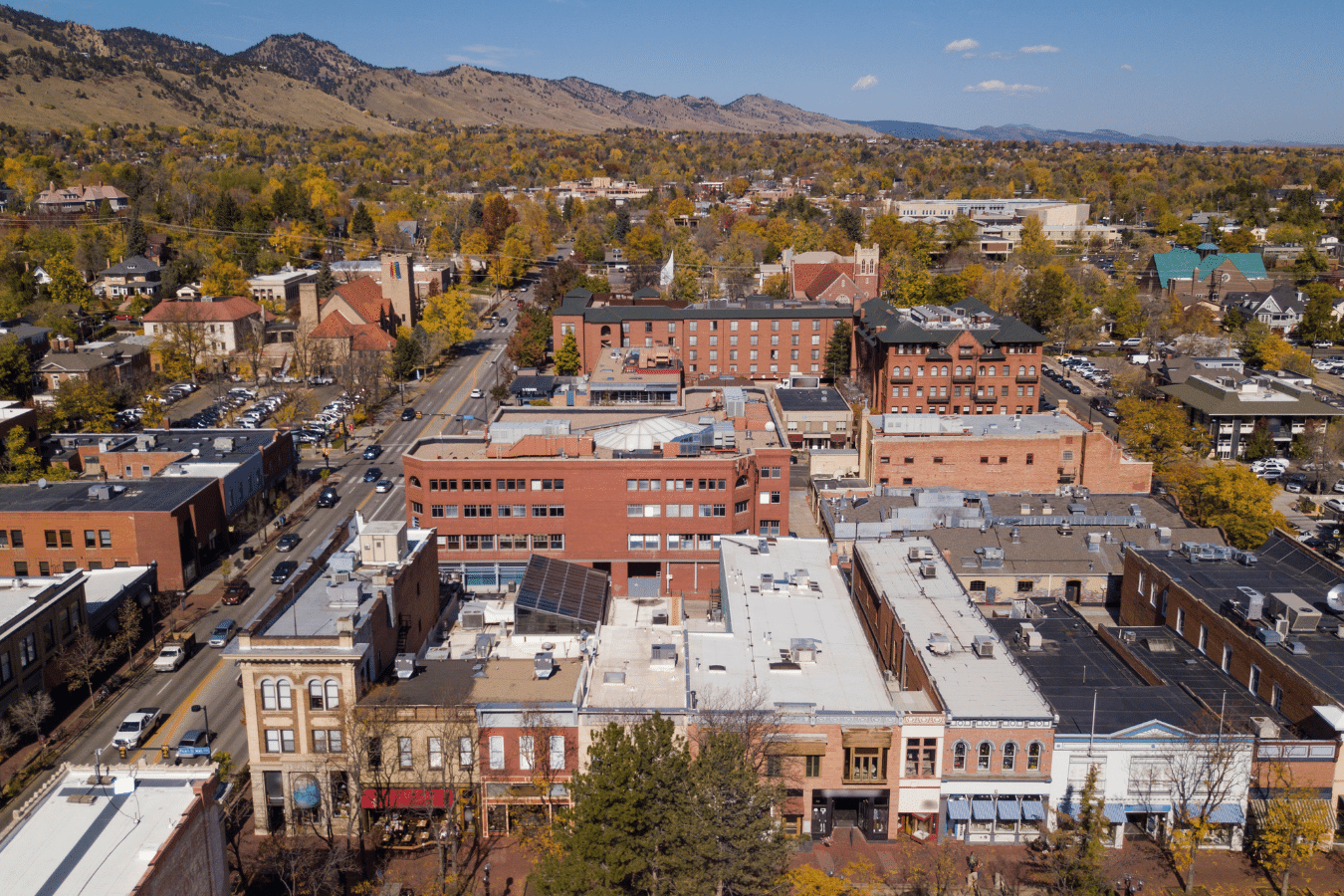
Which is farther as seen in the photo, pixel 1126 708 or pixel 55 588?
pixel 55 588

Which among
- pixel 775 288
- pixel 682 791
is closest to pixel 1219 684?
pixel 682 791

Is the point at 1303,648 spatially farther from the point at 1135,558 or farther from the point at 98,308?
the point at 98,308

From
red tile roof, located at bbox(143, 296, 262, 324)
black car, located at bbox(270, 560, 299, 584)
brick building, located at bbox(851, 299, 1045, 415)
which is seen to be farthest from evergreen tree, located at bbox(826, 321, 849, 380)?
red tile roof, located at bbox(143, 296, 262, 324)

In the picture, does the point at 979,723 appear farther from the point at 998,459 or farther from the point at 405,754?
the point at 998,459

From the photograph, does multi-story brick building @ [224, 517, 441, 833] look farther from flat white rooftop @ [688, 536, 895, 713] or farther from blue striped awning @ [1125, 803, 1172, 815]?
blue striped awning @ [1125, 803, 1172, 815]

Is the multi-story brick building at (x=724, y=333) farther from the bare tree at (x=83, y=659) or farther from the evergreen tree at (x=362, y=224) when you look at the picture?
the evergreen tree at (x=362, y=224)

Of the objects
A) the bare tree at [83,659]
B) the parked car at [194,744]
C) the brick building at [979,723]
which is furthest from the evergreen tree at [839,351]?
the parked car at [194,744]
